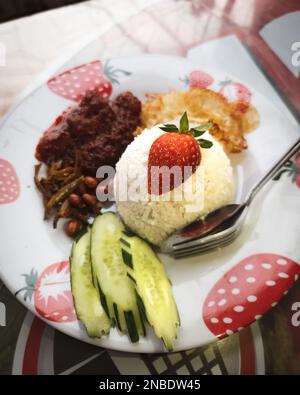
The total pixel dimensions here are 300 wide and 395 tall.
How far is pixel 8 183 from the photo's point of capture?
164 cm

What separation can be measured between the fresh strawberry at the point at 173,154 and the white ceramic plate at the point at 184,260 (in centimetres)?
31

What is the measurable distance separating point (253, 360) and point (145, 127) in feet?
3.64

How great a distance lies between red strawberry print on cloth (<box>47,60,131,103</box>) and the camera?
6.21ft

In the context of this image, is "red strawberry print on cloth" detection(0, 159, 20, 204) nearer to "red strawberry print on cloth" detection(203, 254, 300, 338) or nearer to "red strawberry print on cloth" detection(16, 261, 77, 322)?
"red strawberry print on cloth" detection(16, 261, 77, 322)

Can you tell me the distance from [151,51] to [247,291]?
1.63m

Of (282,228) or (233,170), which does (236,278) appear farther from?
(233,170)

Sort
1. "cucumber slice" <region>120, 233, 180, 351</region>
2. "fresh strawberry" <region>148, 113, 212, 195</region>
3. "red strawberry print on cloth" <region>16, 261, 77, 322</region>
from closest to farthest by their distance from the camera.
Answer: "cucumber slice" <region>120, 233, 180, 351</region> < "red strawberry print on cloth" <region>16, 261, 77, 322</region> < "fresh strawberry" <region>148, 113, 212, 195</region>

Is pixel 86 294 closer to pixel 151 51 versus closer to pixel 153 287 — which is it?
pixel 153 287

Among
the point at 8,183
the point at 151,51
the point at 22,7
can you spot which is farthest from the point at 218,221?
the point at 22,7

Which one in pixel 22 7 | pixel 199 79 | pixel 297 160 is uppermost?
pixel 22 7

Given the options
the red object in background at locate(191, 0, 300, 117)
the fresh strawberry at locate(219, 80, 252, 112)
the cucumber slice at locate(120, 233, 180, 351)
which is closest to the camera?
the cucumber slice at locate(120, 233, 180, 351)

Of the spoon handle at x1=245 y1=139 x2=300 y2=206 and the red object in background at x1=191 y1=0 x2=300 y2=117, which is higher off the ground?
the red object in background at x1=191 y1=0 x2=300 y2=117

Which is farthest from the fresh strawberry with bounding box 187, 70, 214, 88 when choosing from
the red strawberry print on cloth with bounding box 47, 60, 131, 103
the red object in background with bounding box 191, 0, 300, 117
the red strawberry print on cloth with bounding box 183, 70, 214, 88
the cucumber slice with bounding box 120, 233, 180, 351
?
the cucumber slice with bounding box 120, 233, 180, 351

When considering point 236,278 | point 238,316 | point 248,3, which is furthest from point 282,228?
point 248,3
